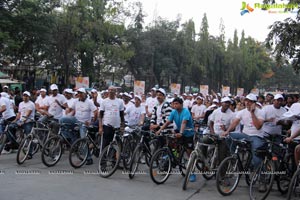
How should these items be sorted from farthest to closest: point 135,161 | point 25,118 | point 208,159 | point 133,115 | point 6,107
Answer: point 133,115 < point 6,107 < point 25,118 < point 135,161 < point 208,159

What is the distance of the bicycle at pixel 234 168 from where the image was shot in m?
7.06

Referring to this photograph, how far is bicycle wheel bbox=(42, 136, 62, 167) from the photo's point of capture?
905 cm

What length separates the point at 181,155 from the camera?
8.30 meters

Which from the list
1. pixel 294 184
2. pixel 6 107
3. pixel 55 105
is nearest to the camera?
pixel 294 184

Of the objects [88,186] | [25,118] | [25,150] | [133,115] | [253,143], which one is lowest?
[88,186]

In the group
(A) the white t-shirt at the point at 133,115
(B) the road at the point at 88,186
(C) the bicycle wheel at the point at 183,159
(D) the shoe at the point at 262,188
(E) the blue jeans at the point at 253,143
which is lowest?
(B) the road at the point at 88,186

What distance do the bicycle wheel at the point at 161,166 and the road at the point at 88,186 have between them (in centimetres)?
14

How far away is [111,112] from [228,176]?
3.27 m

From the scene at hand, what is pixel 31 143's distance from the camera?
361 inches

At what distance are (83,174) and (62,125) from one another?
172 centimetres

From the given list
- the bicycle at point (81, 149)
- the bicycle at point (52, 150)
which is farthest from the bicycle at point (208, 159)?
the bicycle at point (52, 150)

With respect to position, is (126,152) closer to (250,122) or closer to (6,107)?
(250,122)

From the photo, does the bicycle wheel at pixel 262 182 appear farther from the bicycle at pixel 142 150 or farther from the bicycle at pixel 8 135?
the bicycle at pixel 8 135

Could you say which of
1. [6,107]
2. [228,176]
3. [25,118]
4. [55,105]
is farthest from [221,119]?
[6,107]
